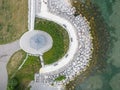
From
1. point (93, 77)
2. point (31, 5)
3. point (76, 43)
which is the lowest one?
point (93, 77)

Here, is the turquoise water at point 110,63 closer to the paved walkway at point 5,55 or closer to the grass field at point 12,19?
the paved walkway at point 5,55

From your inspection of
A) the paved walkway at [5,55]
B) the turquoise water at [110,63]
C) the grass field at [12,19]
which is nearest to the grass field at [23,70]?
the paved walkway at [5,55]

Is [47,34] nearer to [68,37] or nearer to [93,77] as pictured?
[68,37]

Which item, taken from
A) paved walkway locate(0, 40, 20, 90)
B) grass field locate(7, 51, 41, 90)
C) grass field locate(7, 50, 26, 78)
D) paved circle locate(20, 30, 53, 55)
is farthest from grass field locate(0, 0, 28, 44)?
grass field locate(7, 51, 41, 90)

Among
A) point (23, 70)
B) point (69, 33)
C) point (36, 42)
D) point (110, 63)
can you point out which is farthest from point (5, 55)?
point (110, 63)

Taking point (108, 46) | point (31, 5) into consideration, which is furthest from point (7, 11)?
point (108, 46)

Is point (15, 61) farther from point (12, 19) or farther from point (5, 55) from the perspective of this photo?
point (12, 19)
